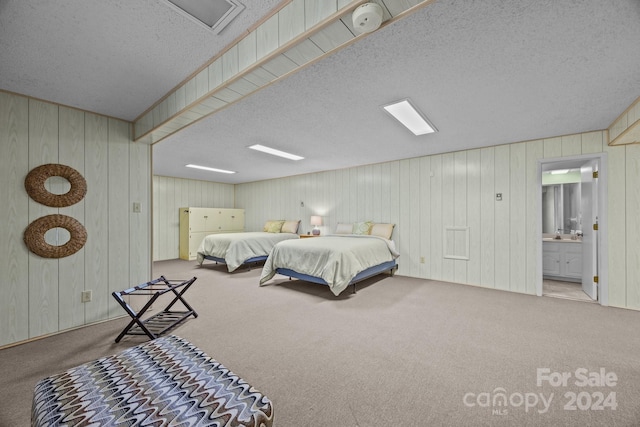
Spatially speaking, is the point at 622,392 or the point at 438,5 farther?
the point at 622,392

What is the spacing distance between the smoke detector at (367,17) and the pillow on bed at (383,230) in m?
4.17

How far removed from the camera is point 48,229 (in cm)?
251

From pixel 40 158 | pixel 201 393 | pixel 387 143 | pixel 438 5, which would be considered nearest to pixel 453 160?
pixel 387 143

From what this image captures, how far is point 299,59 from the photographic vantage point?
1534mm

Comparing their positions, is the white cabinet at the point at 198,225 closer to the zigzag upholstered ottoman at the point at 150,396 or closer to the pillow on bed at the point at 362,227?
the pillow on bed at the point at 362,227

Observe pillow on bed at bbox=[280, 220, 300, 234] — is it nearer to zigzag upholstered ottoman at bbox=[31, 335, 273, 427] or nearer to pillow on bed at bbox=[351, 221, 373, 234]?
pillow on bed at bbox=[351, 221, 373, 234]

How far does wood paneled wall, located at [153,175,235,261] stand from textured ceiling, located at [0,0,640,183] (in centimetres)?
447

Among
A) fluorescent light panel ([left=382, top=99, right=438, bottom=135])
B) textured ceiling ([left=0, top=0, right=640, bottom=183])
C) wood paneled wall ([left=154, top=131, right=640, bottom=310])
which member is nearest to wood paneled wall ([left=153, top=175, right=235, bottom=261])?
wood paneled wall ([left=154, top=131, right=640, bottom=310])

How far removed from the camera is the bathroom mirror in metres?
5.09

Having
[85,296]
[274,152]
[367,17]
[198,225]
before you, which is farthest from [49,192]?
[198,225]

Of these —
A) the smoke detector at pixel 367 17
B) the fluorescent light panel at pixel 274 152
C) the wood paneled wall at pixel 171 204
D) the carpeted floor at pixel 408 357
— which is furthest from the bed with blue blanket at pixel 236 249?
the smoke detector at pixel 367 17

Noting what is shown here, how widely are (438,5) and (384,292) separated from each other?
3.45 metres

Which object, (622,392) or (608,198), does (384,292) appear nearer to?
(622,392)

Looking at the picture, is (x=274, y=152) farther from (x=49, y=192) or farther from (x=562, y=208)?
(x=562, y=208)
